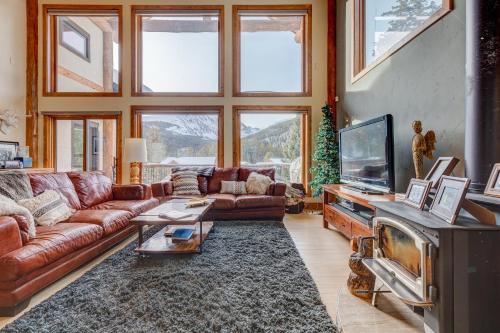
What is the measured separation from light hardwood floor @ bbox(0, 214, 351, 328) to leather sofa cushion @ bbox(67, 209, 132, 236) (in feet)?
0.98

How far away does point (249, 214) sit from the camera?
404 cm

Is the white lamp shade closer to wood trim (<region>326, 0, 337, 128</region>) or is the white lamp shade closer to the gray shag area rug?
the gray shag area rug

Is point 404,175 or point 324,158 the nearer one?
point 404,175

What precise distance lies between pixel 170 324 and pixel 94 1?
618 centimetres

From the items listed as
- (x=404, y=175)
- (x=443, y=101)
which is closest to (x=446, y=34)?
(x=443, y=101)

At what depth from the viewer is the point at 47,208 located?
2.49 metres

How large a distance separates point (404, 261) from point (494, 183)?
23.8 inches

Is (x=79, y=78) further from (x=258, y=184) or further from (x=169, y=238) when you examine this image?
(x=169, y=238)

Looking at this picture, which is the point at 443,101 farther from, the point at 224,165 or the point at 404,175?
the point at 224,165

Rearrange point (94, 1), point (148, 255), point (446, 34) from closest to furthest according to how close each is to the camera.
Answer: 1. point (446, 34)
2. point (148, 255)
3. point (94, 1)

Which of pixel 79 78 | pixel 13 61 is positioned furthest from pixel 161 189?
pixel 13 61

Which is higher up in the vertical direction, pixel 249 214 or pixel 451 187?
pixel 451 187

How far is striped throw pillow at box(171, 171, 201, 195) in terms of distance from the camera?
4.45m

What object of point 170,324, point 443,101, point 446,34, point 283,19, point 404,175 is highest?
point 283,19
